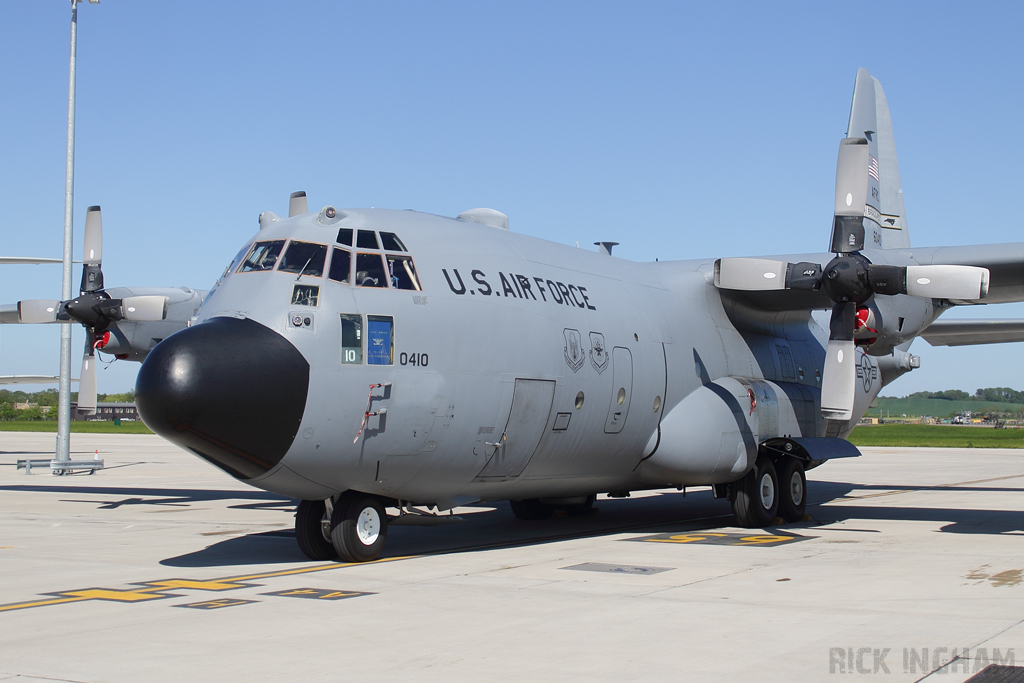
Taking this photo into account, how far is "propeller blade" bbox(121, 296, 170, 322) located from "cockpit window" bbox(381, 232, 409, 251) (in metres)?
6.83

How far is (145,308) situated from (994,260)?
508 inches

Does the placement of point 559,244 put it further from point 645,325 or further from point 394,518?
point 394,518

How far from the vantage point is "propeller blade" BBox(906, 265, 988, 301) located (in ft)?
41.5

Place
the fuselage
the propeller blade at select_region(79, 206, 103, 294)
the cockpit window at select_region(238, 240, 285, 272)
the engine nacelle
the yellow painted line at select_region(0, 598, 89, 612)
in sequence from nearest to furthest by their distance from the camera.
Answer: the yellow painted line at select_region(0, 598, 89, 612) → the fuselage → the cockpit window at select_region(238, 240, 285, 272) → the engine nacelle → the propeller blade at select_region(79, 206, 103, 294)

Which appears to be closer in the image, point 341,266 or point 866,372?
point 341,266

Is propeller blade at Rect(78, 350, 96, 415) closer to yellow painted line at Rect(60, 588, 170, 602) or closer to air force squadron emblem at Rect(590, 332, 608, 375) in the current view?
yellow painted line at Rect(60, 588, 170, 602)

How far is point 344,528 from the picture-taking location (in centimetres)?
1029

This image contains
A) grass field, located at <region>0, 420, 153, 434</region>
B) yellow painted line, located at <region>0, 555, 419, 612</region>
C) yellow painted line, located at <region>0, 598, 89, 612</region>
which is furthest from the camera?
grass field, located at <region>0, 420, 153, 434</region>

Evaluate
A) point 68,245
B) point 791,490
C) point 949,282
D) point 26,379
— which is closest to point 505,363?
point 949,282

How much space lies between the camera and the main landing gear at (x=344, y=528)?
33.9 feet

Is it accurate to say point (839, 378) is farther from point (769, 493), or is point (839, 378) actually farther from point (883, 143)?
point (883, 143)

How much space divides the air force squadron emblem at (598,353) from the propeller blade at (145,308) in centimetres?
752

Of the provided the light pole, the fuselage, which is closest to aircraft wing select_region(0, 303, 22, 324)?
the light pole

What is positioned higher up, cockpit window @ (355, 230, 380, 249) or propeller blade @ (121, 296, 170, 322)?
cockpit window @ (355, 230, 380, 249)
